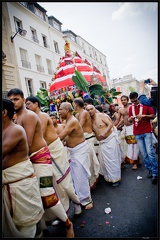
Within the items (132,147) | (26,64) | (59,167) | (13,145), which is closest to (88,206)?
(59,167)

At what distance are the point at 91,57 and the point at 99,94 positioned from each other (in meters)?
22.6

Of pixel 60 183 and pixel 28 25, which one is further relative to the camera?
pixel 28 25

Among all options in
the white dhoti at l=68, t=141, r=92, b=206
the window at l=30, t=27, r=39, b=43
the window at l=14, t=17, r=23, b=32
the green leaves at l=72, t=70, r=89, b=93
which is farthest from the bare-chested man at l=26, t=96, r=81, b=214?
the window at l=30, t=27, r=39, b=43

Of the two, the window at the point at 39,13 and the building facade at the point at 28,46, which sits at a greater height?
the window at the point at 39,13

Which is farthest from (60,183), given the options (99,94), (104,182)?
(99,94)

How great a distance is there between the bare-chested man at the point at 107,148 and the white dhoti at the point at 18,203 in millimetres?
2295

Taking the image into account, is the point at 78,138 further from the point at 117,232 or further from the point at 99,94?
the point at 99,94

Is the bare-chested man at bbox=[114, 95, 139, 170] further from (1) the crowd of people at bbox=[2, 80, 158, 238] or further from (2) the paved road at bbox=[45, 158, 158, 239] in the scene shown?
(2) the paved road at bbox=[45, 158, 158, 239]

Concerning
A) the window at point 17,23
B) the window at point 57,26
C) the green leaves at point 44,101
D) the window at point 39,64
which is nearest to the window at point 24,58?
the window at point 39,64

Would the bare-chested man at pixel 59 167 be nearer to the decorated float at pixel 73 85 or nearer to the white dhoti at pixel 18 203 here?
A: the white dhoti at pixel 18 203

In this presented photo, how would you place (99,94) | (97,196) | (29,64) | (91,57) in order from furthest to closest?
(91,57) → (29,64) → (99,94) → (97,196)

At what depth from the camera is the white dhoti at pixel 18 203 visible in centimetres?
186

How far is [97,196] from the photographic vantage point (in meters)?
3.55

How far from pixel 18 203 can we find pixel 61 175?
92cm
